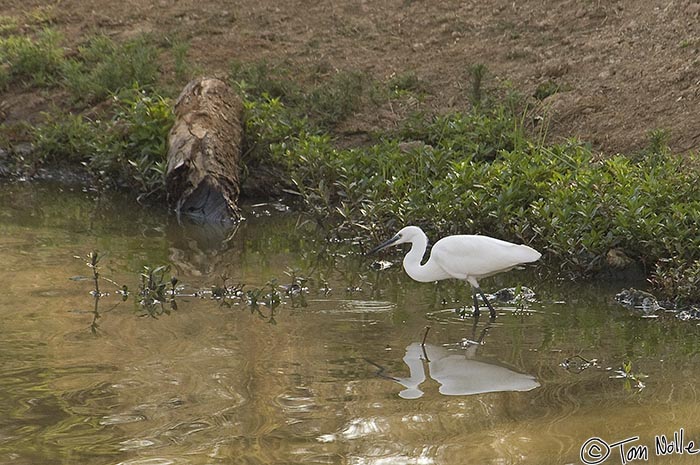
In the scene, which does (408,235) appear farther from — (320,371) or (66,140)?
(66,140)

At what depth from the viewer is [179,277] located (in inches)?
379

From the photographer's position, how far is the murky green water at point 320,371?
5879 mm

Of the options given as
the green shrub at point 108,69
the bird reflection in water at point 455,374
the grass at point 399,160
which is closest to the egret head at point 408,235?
the grass at point 399,160

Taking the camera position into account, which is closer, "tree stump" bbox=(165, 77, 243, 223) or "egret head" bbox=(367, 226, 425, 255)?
"egret head" bbox=(367, 226, 425, 255)

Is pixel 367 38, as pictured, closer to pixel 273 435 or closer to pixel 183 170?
pixel 183 170

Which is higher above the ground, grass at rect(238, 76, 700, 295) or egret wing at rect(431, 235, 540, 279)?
grass at rect(238, 76, 700, 295)

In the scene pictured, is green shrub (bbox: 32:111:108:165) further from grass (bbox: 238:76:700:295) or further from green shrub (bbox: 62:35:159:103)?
grass (bbox: 238:76:700:295)

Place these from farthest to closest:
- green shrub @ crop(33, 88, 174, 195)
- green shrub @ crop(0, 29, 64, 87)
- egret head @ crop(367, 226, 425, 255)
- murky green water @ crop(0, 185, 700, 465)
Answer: green shrub @ crop(0, 29, 64, 87)
green shrub @ crop(33, 88, 174, 195)
egret head @ crop(367, 226, 425, 255)
murky green water @ crop(0, 185, 700, 465)

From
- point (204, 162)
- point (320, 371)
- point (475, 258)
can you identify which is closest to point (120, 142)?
point (204, 162)

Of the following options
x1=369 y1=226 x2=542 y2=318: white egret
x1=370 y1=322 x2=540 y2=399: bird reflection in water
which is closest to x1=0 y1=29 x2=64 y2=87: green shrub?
x1=369 y1=226 x2=542 y2=318: white egret

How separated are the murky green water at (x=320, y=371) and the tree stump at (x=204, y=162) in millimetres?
1587

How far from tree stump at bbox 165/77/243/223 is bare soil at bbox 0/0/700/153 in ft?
5.81

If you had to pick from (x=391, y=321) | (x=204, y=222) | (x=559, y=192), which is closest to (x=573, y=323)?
(x=391, y=321)

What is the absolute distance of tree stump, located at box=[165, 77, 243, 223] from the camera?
11.9 metres
